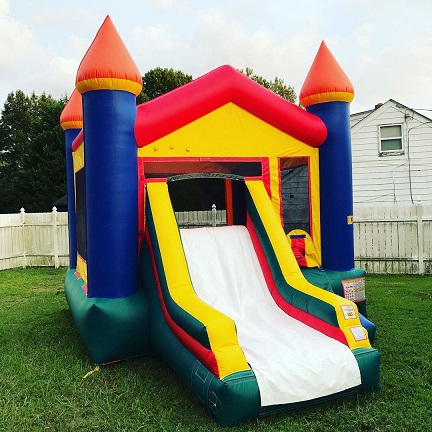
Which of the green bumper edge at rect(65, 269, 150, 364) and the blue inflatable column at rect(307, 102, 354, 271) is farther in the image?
the blue inflatable column at rect(307, 102, 354, 271)

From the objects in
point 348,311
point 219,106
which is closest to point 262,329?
point 348,311

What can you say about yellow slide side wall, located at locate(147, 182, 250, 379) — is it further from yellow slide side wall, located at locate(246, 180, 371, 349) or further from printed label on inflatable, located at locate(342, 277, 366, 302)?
printed label on inflatable, located at locate(342, 277, 366, 302)

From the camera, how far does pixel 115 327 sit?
179 inches

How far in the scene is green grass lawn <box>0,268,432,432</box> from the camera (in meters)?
3.33

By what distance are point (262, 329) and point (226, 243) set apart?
1285 mm

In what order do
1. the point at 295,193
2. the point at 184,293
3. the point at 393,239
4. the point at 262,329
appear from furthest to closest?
the point at 393,239, the point at 295,193, the point at 262,329, the point at 184,293

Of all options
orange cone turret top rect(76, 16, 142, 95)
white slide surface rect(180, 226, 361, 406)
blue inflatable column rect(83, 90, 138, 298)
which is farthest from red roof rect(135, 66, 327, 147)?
white slide surface rect(180, 226, 361, 406)

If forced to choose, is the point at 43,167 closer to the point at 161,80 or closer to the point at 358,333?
the point at 161,80

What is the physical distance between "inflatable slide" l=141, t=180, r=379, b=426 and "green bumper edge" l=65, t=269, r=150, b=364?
0.19 metres

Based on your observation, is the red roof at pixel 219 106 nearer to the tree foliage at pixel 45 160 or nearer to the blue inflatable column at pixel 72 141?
the blue inflatable column at pixel 72 141

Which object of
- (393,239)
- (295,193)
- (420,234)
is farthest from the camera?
(393,239)

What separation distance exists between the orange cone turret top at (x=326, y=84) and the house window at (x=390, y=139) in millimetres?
6557

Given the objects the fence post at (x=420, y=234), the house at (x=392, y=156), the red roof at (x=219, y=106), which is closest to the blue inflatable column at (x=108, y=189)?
the red roof at (x=219, y=106)

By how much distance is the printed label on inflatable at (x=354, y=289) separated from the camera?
5.67 metres
